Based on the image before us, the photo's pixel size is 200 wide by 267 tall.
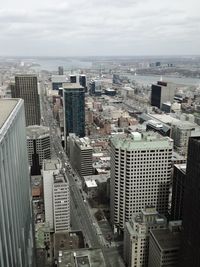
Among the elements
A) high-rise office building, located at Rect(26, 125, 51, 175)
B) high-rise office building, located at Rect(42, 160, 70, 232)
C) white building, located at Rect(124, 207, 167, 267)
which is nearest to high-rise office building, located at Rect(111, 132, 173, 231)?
white building, located at Rect(124, 207, 167, 267)

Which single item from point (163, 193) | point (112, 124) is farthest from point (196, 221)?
point (112, 124)

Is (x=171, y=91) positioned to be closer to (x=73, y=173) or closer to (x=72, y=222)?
(x=73, y=173)

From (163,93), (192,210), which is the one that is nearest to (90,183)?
(192,210)

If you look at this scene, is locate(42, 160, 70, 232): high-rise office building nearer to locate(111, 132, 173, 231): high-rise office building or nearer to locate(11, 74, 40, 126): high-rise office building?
locate(111, 132, 173, 231): high-rise office building

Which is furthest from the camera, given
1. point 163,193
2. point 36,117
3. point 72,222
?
point 36,117

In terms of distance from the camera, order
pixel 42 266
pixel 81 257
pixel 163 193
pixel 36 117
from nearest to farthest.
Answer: pixel 81 257 < pixel 42 266 < pixel 163 193 < pixel 36 117

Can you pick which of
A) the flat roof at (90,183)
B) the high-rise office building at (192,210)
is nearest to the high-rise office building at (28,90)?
the flat roof at (90,183)

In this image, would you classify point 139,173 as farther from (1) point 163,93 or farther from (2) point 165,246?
(1) point 163,93
